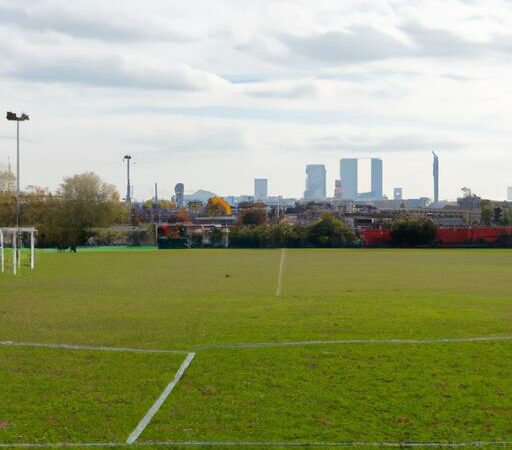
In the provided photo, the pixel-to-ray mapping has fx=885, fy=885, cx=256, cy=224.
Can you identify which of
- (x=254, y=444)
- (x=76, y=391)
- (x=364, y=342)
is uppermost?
(x=364, y=342)

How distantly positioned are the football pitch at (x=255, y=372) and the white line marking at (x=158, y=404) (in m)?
0.03

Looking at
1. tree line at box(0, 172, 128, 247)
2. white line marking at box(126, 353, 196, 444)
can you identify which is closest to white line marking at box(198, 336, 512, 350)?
white line marking at box(126, 353, 196, 444)

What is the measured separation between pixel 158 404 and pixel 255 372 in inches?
104

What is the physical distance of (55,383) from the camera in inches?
559

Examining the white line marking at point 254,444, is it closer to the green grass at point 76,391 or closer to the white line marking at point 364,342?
the green grass at point 76,391

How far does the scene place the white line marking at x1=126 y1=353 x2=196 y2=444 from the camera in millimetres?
11281

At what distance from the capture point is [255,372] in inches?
594

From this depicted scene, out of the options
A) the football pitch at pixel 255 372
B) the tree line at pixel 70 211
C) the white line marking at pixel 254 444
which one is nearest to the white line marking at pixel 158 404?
the football pitch at pixel 255 372

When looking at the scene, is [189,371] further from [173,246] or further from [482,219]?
[482,219]

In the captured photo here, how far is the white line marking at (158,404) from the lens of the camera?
1128cm

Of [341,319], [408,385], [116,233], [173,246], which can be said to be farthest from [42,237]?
[408,385]

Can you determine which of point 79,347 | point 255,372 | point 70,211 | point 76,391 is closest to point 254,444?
point 76,391

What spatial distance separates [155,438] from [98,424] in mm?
1038

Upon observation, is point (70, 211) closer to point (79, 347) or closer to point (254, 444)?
point (79, 347)
